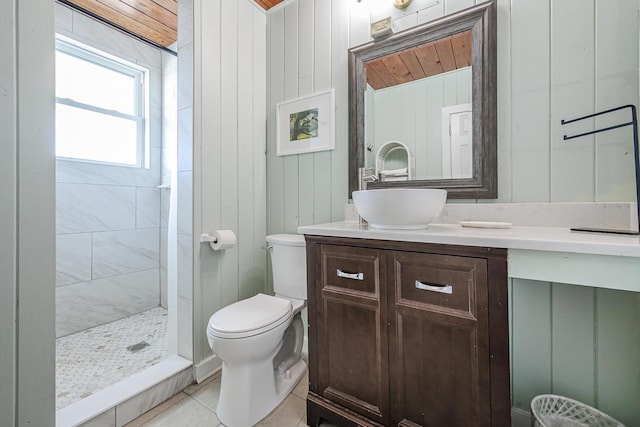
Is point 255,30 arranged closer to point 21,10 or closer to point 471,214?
point 21,10

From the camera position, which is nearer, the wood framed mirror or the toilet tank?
the wood framed mirror

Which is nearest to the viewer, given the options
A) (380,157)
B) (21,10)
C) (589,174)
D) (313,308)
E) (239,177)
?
(21,10)

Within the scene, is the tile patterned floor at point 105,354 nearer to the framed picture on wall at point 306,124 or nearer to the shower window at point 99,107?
the shower window at point 99,107

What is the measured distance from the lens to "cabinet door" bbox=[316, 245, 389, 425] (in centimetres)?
99

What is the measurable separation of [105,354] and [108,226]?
1.00 metres

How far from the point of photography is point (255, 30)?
1.88 metres

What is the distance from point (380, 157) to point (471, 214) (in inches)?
22.1

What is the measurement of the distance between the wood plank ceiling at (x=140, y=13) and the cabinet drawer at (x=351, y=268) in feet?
6.26

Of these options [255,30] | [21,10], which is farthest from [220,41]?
[21,10]

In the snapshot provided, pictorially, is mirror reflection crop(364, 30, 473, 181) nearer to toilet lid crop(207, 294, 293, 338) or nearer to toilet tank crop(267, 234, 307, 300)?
toilet tank crop(267, 234, 307, 300)

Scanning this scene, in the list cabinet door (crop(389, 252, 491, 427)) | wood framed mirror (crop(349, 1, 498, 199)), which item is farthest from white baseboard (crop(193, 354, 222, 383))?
wood framed mirror (crop(349, 1, 498, 199))

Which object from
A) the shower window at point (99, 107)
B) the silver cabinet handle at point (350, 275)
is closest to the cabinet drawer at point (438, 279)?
the silver cabinet handle at point (350, 275)

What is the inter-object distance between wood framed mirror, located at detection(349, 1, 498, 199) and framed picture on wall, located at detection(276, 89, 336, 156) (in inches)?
6.7

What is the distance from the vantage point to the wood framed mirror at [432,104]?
1.21 metres
